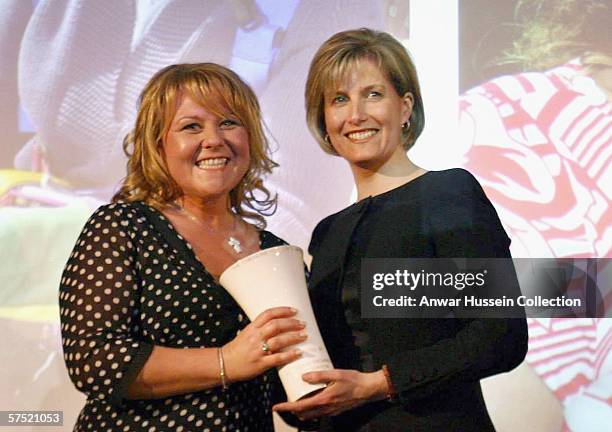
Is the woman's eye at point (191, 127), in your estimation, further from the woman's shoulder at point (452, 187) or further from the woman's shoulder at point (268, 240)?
the woman's shoulder at point (452, 187)

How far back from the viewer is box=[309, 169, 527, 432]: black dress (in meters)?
1.47

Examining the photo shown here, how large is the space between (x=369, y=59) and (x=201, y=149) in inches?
15.3

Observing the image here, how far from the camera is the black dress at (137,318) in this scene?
1375mm

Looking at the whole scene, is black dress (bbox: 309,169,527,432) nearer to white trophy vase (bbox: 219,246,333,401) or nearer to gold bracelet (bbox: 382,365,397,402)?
gold bracelet (bbox: 382,365,397,402)

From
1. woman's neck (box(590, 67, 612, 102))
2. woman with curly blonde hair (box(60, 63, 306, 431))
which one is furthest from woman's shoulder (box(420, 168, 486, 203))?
woman's neck (box(590, 67, 612, 102))

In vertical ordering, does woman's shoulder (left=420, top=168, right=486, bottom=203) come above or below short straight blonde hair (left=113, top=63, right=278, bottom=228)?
below

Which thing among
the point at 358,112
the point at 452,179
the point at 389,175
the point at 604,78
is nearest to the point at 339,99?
the point at 358,112

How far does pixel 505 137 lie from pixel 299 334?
2.80ft

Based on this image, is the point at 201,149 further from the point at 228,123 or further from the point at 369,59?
the point at 369,59

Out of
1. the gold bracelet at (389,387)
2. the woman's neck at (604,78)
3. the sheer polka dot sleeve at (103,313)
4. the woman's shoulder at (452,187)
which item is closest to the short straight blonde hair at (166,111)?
the sheer polka dot sleeve at (103,313)

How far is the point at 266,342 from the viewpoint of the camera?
135 centimetres

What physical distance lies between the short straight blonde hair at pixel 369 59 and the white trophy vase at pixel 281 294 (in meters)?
0.45

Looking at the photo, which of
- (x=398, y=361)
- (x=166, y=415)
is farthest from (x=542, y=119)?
(x=166, y=415)

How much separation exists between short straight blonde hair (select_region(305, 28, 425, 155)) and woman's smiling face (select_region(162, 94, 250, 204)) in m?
0.22
